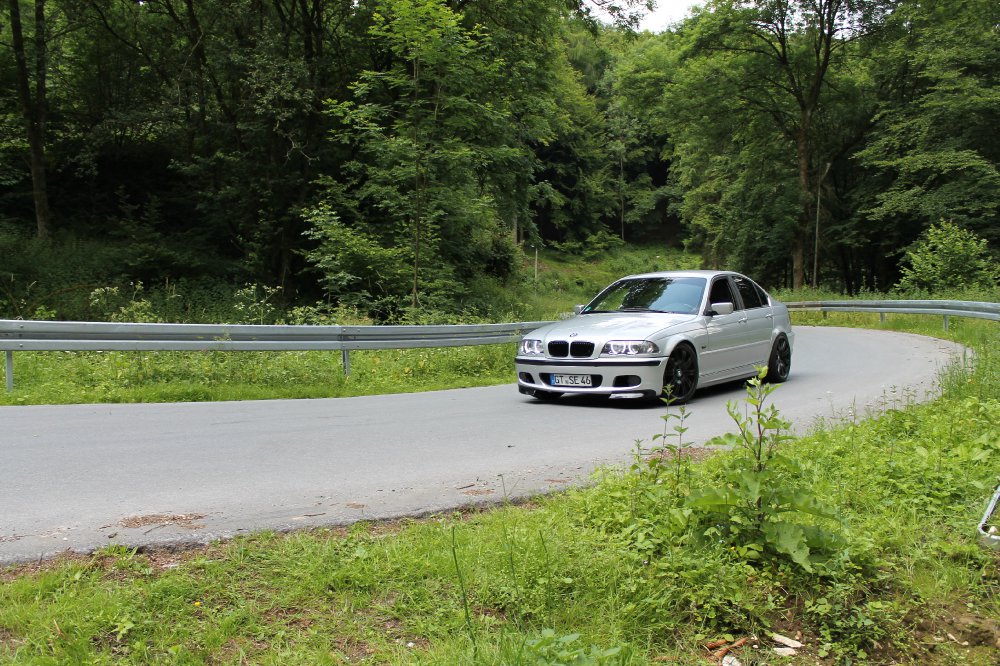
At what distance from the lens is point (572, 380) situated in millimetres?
9047

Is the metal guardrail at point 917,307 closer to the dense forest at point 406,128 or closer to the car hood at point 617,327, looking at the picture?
the dense forest at point 406,128

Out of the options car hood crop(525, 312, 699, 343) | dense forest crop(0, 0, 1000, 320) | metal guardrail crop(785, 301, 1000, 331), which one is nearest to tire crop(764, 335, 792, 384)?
car hood crop(525, 312, 699, 343)

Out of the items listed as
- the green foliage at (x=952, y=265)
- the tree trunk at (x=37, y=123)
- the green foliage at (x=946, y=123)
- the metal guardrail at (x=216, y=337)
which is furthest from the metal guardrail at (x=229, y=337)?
the green foliage at (x=946, y=123)

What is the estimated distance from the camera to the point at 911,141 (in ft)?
106

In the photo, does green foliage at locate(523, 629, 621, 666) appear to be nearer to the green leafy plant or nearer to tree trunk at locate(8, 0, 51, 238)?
the green leafy plant

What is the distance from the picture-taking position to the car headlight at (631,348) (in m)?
8.73

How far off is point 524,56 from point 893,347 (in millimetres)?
13227

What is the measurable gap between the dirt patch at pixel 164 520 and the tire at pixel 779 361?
8751mm

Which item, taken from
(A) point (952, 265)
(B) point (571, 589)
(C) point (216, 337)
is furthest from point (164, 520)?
(A) point (952, 265)

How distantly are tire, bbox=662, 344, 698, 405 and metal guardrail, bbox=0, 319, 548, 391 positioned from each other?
15.8ft

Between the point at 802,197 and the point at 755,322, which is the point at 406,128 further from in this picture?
the point at 802,197

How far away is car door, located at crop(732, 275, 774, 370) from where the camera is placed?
10.6 metres

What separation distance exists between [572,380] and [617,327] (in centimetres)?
84

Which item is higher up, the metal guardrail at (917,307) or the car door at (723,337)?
the car door at (723,337)
